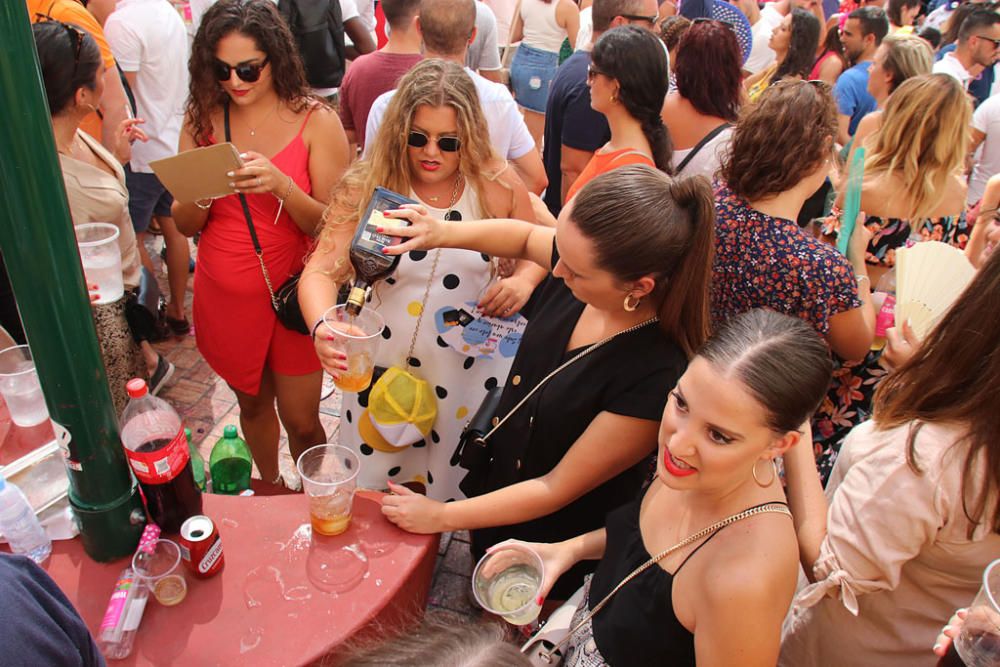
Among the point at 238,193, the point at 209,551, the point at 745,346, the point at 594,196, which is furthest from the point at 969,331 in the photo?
the point at 238,193

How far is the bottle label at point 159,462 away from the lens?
166cm

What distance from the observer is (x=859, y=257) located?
3.17 m

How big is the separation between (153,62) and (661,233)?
4.17 meters

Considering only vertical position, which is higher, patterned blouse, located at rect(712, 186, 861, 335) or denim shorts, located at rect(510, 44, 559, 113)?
patterned blouse, located at rect(712, 186, 861, 335)

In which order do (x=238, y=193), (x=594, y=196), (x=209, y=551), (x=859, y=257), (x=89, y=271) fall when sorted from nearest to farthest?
1. (x=209, y=551)
2. (x=594, y=196)
3. (x=89, y=271)
4. (x=238, y=193)
5. (x=859, y=257)

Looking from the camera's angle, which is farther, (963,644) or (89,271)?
(89,271)

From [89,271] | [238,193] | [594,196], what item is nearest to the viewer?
[594,196]

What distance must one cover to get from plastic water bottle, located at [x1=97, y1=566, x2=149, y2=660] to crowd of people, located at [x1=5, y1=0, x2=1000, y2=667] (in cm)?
67

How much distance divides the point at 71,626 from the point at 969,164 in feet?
20.9

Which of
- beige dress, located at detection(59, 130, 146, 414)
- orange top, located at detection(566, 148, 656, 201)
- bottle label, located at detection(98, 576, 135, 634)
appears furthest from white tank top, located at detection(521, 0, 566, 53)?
bottle label, located at detection(98, 576, 135, 634)

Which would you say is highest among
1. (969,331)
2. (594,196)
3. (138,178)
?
(594,196)

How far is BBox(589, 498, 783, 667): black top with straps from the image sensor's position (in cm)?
161

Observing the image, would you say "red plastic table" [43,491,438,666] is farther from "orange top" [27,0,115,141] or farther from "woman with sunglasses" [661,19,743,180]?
"orange top" [27,0,115,141]

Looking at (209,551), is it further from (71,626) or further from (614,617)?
(614,617)
